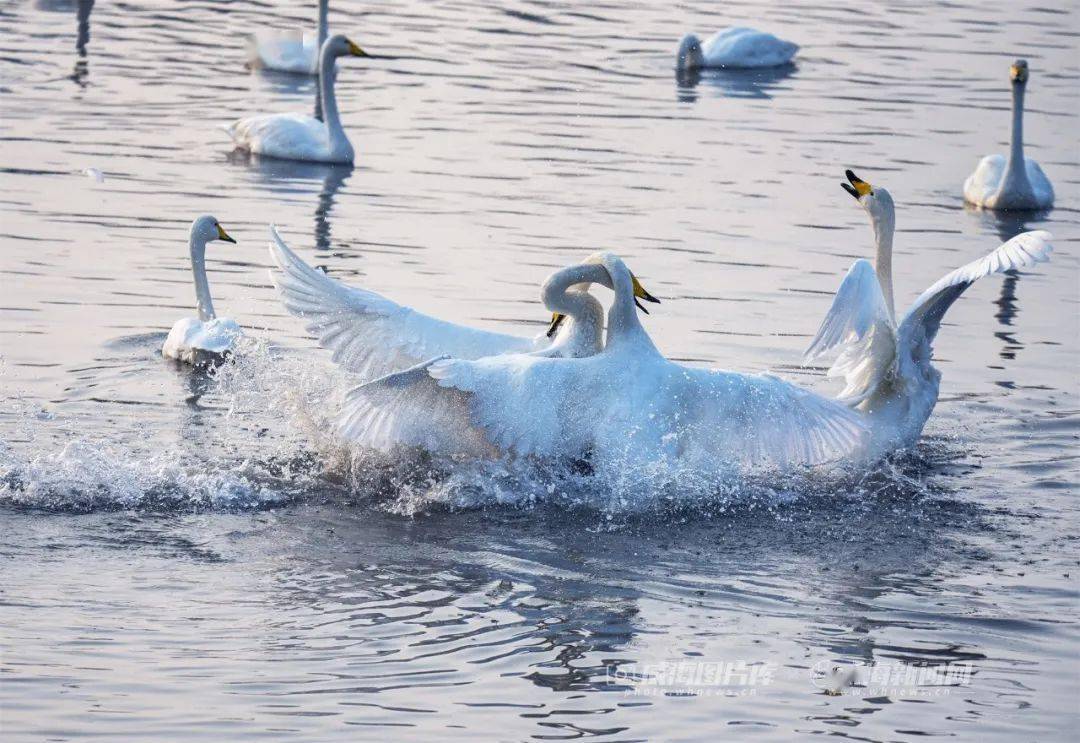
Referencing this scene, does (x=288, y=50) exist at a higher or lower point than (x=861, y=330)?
higher

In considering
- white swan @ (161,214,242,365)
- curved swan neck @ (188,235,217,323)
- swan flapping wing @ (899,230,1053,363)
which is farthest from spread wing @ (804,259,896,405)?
curved swan neck @ (188,235,217,323)

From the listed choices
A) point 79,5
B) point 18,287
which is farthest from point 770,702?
point 79,5

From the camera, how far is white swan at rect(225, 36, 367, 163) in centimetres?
1562

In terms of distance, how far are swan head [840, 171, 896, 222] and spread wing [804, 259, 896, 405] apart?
887 millimetres

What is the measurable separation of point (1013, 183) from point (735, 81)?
21.2 ft

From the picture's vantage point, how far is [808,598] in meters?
7.24

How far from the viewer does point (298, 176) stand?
15.6 m

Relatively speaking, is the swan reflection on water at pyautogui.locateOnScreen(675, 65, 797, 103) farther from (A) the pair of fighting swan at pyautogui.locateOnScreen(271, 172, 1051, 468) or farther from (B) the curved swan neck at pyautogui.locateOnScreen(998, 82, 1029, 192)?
(A) the pair of fighting swan at pyautogui.locateOnScreen(271, 172, 1051, 468)

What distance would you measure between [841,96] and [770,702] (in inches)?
560

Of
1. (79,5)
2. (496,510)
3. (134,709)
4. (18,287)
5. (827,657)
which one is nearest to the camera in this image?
(134,709)

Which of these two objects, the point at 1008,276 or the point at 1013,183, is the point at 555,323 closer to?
the point at 1008,276

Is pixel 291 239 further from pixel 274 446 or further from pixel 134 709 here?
A: pixel 134 709

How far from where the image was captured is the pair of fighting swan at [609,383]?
806 cm

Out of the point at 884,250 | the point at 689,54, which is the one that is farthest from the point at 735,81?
the point at 884,250
